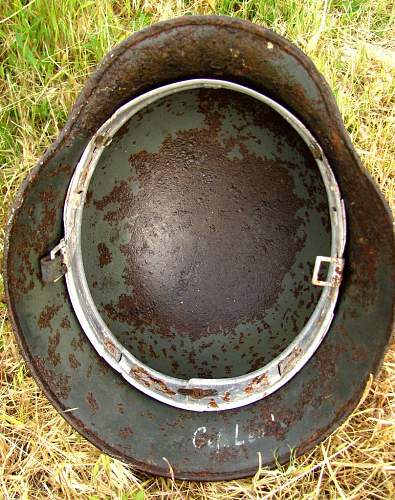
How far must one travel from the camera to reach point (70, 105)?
2.24m

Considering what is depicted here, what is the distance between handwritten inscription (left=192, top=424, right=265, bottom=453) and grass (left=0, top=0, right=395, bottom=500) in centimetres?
10

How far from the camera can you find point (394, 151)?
2.32 metres

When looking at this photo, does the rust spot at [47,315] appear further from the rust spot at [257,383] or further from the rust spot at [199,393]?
the rust spot at [257,383]

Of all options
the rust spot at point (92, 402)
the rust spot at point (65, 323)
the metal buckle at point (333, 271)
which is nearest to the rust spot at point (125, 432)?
the rust spot at point (92, 402)

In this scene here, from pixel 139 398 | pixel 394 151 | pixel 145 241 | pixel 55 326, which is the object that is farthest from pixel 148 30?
pixel 394 151

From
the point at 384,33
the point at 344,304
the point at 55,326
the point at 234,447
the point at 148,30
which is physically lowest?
the point at 234,447

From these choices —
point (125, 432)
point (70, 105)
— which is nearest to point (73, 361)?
point (125, 432)

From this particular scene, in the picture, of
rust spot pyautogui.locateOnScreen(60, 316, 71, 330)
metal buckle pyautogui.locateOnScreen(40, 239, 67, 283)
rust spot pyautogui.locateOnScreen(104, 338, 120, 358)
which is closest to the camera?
metal buckle pyautogui.locateOnScreen(40, 239, 67, 283)

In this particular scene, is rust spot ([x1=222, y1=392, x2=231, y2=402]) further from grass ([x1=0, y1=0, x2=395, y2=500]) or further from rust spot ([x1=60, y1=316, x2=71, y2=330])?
rust spot ([x1=60, y1=316, x2=71, y2=330])

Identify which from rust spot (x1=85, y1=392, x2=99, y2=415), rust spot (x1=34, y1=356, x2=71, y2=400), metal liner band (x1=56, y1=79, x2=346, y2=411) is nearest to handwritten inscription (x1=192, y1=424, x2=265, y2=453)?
metal liner band (x1=56, y1=79, x2=346, y2=411)

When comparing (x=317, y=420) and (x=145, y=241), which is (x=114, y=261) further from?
(x=317, y=420)

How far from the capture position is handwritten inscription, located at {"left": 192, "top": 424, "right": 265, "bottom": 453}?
1805 mm

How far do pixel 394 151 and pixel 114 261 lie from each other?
3.69 feet

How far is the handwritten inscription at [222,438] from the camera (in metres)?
1.80
